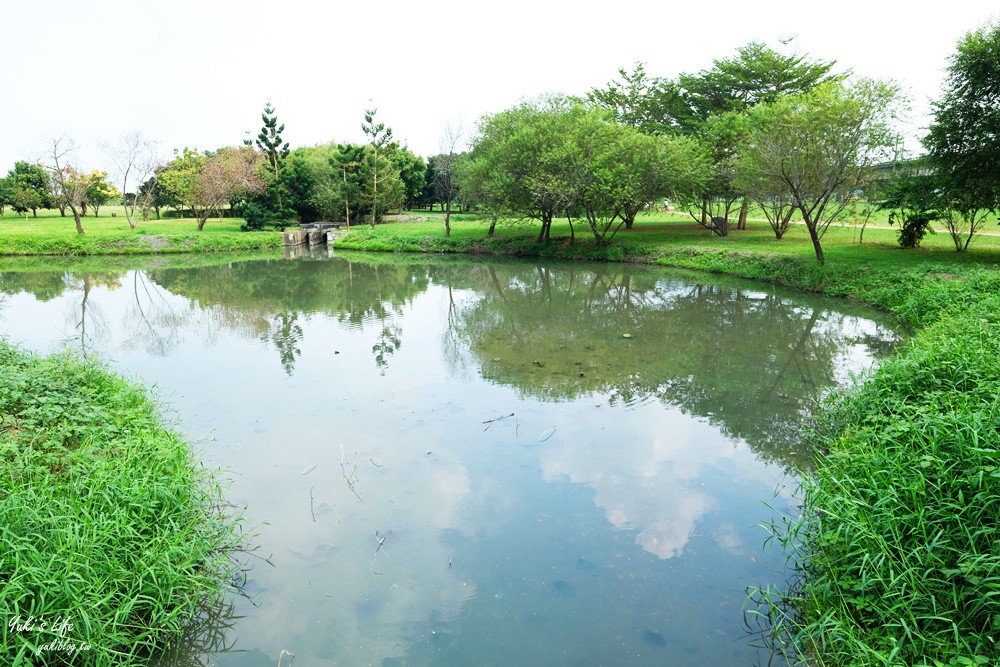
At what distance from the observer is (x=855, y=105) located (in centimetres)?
1784

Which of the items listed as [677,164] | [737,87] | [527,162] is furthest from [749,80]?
[527,162]

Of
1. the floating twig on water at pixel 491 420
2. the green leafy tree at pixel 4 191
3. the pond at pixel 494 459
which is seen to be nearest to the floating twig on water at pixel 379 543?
the pond at pixel 494 459

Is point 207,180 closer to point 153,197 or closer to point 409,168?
point 153,197

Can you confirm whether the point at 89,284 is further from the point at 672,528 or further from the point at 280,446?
the point at 672,528

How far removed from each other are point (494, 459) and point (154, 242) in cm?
3312

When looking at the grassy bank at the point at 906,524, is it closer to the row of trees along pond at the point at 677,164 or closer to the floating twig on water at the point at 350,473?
the floating twig on water at the point at 350,473

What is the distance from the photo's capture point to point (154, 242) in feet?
108

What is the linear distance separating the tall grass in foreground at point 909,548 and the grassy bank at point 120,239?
1400 inches

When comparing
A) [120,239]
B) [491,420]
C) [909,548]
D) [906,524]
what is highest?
[120,239]

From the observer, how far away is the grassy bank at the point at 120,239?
30.7 metres

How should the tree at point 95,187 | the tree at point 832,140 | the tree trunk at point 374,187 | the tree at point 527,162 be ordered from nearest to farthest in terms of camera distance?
the tree at point 832,140
the tree at point 527,162
the tree at point 95,187
the tree trunk at point 374,187

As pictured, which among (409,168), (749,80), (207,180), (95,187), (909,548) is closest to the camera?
(909,548)

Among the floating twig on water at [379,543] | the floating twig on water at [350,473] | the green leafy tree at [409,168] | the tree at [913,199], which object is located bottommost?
the floating twig on water at [379,543]

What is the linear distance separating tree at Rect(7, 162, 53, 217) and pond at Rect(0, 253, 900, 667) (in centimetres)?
3517
